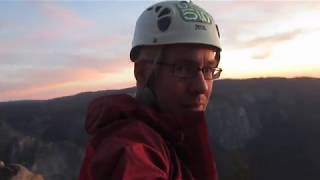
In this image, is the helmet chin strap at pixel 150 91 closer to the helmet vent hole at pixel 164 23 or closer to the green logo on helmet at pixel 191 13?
the helmet vent hole at pixel 164 23

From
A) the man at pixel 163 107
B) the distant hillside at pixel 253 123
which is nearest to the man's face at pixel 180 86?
the man at pixel 163 107

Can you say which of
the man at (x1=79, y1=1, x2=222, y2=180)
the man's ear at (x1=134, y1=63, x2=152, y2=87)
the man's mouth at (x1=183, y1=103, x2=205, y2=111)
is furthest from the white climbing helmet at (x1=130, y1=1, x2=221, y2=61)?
the man's mouth at (x1=183, y1=103, x2=205, y2=111)

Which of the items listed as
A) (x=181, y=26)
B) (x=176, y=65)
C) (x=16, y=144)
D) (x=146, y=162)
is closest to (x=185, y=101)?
(x=176, y=65)

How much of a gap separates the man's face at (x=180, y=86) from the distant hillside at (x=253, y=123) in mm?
90962

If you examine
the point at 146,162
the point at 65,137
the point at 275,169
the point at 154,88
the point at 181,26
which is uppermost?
the point at 181,26

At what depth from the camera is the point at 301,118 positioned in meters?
116

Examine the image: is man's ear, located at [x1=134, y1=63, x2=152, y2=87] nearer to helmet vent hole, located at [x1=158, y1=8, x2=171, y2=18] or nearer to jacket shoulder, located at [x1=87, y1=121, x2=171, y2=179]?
helmet vent hole, located at [x1=158, y1=8, x2=171, y2=18]

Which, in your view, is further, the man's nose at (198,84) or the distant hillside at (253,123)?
the distant hillside at (253,123)

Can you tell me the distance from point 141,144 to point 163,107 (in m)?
0.54

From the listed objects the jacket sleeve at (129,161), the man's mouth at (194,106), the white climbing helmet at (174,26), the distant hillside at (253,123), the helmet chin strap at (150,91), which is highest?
the white climbing helmet at (174,26)

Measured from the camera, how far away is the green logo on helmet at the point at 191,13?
2477 millimetres

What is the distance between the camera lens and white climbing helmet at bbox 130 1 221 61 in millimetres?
2330

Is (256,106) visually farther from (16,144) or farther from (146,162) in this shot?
(146,162)

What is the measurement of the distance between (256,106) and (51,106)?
47.0m
